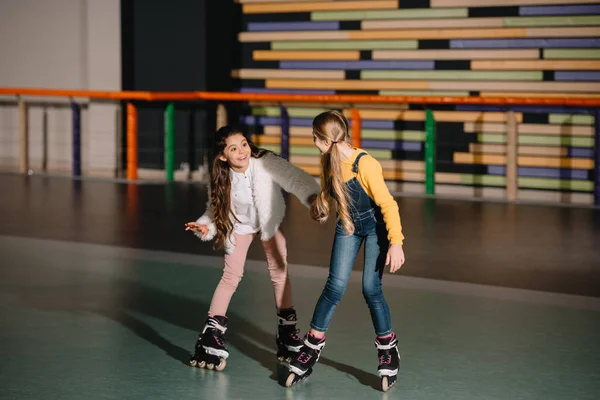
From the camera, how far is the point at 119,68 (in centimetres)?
1664

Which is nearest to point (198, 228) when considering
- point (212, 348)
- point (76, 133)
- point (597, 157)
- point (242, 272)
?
point (242, 272)

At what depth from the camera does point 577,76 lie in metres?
14.0

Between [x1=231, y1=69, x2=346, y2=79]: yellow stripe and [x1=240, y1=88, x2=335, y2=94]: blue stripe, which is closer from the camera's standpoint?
[x1=231, y1=69, x2=346, y2=79]: yellow stripe

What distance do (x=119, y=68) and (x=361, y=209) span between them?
463 inches

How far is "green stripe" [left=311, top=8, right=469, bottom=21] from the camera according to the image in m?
14.6

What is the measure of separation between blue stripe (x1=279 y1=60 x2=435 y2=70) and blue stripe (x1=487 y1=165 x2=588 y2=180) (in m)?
1.52

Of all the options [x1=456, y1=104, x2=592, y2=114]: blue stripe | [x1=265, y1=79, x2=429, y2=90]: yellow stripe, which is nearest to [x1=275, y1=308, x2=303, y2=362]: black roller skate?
[x1=456, y1=104, x2=592, y2=114]: blue stripe

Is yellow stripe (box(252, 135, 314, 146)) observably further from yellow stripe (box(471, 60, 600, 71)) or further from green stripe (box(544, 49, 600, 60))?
green stripe (box(544, 49, 600, 60))

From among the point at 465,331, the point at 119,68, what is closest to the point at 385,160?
the point at 119,68

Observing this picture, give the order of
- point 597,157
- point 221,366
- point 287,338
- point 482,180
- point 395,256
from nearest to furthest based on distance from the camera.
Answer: point 395,256
point 221,366
point 287,338
point 597,157
point 482,180

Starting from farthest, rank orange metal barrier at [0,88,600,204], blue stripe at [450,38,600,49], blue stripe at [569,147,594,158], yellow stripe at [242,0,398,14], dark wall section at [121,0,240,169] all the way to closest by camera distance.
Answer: dark wall section at [121,0,240,169] → yellow stripe at [242,0,398,14] → blue stripe at [569,147,594,158] → blue stripe at [450,38,600,49] → orange metal barrier at [0,88,600,204]

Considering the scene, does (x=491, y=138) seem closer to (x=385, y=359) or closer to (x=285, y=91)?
(x=285, y=91)

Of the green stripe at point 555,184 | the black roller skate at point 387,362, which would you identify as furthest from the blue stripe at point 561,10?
the black roller skate at point 387,362

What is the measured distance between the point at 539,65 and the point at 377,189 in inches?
369
